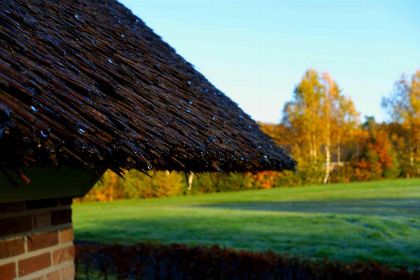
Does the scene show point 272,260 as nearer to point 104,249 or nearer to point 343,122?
point 104,249

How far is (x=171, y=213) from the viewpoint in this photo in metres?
28.5

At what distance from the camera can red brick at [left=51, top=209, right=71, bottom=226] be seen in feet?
12.0

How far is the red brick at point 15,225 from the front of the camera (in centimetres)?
311

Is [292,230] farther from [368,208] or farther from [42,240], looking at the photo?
[42,240]

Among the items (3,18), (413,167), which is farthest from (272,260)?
(413,167)

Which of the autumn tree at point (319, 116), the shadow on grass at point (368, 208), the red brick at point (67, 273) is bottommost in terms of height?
the shadow on grass at point (368, 208)

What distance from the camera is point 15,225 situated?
10.6ft

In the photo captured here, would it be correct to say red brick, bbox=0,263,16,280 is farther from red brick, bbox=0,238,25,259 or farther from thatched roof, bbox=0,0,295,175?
thatched roof, bbox=0,0,295,175

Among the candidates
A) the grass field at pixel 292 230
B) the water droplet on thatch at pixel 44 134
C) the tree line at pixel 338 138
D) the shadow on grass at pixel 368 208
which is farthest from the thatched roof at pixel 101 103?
the tree line at pixel 338 138

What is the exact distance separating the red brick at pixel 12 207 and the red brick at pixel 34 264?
332 mm

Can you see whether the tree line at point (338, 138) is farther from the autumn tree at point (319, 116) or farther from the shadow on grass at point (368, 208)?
the shadow on grass at point (368, 208)

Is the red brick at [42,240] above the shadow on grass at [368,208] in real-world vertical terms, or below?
above

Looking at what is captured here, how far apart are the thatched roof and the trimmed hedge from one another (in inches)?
121

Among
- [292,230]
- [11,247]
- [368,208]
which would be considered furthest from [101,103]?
[368,208]
